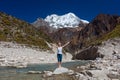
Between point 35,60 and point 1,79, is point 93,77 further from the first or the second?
point 35,60

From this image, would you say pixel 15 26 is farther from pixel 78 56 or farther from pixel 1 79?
pixel 1 79

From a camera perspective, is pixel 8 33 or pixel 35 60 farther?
pixel 8 33

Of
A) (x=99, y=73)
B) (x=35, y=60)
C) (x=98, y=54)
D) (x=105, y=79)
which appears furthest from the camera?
(x=98, y=54)

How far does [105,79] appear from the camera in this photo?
18.0m

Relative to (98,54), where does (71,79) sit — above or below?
below

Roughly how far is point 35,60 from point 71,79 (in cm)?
3749

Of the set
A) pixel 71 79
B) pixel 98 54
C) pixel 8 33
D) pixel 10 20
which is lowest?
pixel 71 79

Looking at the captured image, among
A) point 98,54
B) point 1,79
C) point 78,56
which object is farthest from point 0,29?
point 1,79

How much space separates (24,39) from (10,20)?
1641 cm

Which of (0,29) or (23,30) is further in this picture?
(23,30)

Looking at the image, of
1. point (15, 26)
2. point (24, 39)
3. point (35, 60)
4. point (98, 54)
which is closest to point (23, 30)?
point (15, 26)

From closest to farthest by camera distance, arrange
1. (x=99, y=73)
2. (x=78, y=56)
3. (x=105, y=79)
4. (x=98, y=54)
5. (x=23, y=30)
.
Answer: (x=105, y=79)
(x=99, y=73)
(x=98, y=54)
(x=23, y=30)
(x=78, y=56)

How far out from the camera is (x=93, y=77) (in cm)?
1881

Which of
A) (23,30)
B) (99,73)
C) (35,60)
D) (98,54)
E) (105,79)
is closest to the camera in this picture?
(105,79)
